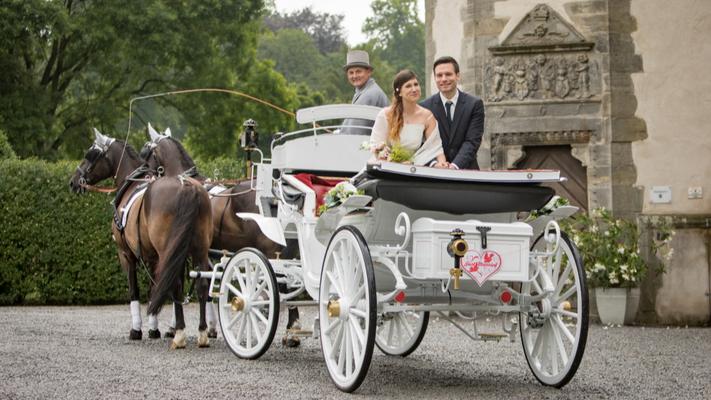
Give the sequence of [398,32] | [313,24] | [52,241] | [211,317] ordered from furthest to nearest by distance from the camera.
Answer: [313,24], [398,32], [52,241], [211,317]

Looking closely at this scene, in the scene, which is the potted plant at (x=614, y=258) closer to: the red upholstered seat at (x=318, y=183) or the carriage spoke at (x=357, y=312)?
the red upholstered seat at (x=318, y=183)

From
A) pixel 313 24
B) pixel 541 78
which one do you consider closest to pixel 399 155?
pixel 541 78

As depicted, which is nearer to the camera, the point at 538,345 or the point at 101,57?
the point at 538,345

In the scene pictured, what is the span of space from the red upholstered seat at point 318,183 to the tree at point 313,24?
64.2 m

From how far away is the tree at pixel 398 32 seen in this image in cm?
7019

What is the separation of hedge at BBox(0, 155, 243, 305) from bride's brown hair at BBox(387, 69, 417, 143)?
10.4m

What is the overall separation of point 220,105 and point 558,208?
22435mm

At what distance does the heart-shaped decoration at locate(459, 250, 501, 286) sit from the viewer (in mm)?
6527

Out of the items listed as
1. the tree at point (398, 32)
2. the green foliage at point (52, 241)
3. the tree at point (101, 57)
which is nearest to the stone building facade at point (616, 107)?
the green foliage at point (52, 241)

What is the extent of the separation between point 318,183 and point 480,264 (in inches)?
89.5

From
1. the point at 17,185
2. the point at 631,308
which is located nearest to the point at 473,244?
the point at 631,308

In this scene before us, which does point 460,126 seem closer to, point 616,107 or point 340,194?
point 340,194

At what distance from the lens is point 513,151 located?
15297 mm

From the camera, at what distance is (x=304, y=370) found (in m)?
8.09
